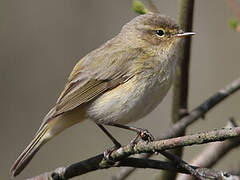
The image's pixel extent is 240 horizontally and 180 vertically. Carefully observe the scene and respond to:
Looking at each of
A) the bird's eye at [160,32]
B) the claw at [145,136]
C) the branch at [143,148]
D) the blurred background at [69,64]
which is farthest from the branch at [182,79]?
the blurred background at [69,64]

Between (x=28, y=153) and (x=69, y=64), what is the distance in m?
3.62

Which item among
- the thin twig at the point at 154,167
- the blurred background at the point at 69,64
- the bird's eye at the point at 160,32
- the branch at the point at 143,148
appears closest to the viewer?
the branch at the point at 143,148

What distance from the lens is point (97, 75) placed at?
4.46m

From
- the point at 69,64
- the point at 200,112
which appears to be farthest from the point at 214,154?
the point at 69,64

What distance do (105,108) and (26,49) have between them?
3.98 meters

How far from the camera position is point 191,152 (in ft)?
23.8

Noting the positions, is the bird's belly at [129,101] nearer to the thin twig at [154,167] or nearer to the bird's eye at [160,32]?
the bird's eye at [160,32]

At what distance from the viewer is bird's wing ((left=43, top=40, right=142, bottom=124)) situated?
4.33 meters

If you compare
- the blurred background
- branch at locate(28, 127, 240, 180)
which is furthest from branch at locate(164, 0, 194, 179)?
the blurred background

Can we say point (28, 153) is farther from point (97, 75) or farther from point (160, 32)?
point (160, 32)

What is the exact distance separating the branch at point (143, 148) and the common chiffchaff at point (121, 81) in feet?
2.20

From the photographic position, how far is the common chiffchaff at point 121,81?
4168 millimetres

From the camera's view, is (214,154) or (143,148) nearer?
(143,148)

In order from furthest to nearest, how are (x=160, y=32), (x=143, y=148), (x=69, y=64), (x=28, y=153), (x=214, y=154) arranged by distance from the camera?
1. (x=69, y=64)
2. (x=160, y=32)
3. (x=28, y=153)
4. (x=214, y=154)
5. (x=143, y=148)
